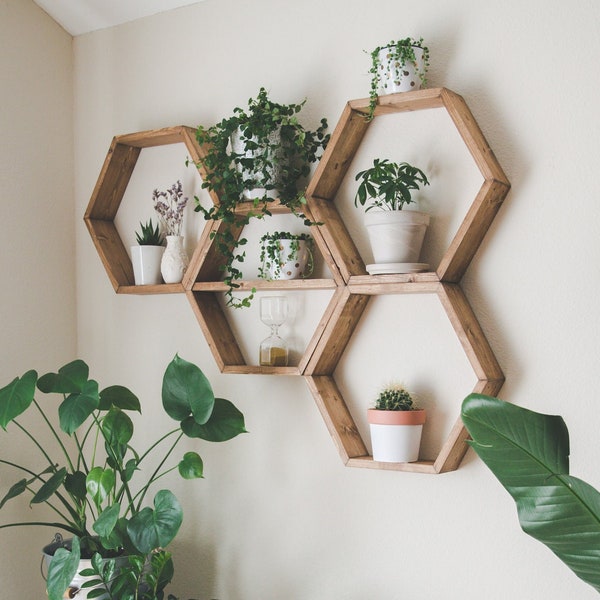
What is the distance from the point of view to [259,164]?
89.9 inches

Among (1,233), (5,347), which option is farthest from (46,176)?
(5,347)

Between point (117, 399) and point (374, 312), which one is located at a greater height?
point (374, 312)

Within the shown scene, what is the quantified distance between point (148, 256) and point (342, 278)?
2.48ft

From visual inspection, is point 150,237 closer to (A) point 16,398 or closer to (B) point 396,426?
(A) point 16,398

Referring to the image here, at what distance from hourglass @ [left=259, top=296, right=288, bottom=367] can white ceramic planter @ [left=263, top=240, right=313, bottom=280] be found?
0.25 feet

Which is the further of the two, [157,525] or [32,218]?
[32,218]

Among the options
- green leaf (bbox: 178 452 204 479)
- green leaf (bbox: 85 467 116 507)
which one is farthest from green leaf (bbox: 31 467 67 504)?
green leaf (bbox: 178 452 204 479)

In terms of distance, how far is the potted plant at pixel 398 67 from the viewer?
82.7 inches

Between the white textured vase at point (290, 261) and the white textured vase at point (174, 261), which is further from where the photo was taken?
the white textured vase at point (174, 261)

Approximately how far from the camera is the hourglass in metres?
2.35

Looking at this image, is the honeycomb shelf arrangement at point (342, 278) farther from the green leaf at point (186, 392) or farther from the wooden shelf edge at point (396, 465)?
Answer: the green leaf at point (186, 392)

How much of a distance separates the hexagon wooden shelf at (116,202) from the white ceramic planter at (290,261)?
439 millimetres

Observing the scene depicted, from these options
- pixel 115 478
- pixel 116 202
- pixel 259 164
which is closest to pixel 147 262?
pixel 116 202

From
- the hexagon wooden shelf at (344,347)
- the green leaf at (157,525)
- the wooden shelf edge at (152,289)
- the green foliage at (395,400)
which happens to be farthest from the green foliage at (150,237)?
the green foliage at (395,400)
